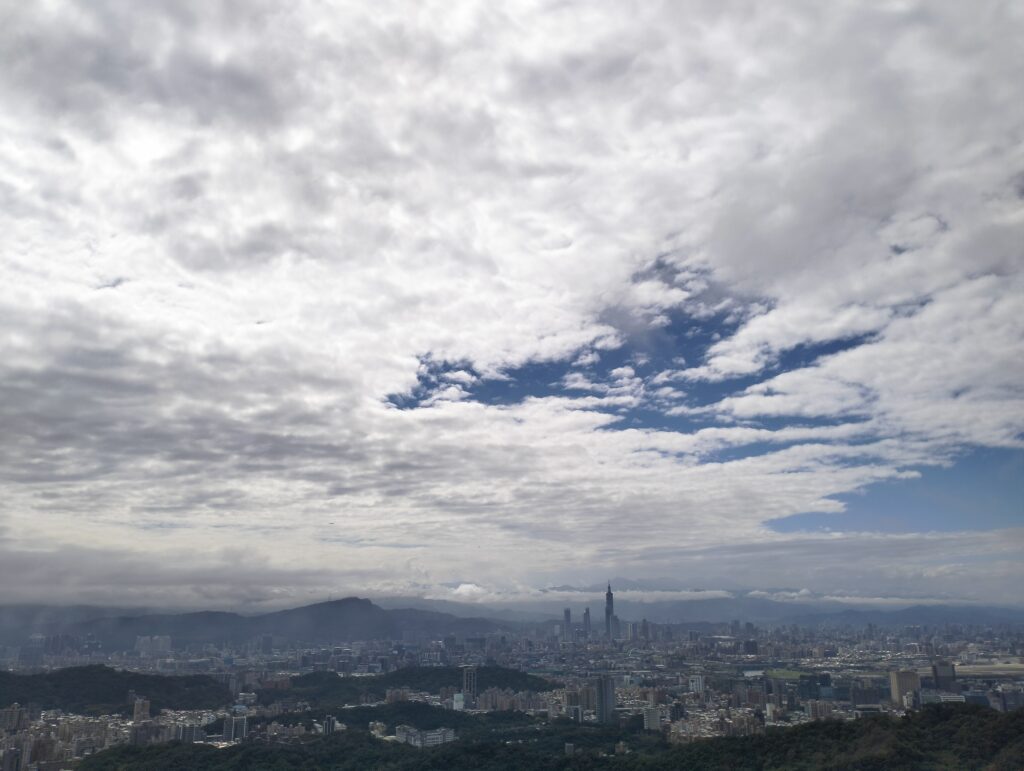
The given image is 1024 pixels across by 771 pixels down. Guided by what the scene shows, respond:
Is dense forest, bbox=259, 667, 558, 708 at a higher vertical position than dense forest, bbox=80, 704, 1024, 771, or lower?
lower

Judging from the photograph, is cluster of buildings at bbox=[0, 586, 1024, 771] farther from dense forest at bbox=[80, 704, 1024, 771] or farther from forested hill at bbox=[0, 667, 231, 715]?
dense forest at bbox=[80, 704, 1024, 771]

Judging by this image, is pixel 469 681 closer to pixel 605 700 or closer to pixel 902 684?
pixel 605 700

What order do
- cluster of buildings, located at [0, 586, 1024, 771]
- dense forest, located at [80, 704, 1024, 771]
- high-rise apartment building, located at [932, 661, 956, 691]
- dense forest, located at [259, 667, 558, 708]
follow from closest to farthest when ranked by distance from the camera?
dense forest, located at [80, 704, 1024, 771] < cluster of buildings, located at [0, 586, 1024, 771] < high-rise apartment building, located at [932, 661, 956, 691] < dense forest, located at [259, 667, 558, 708]

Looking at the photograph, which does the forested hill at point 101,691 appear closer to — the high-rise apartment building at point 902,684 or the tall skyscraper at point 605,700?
the tall skyscraper at point 605,700

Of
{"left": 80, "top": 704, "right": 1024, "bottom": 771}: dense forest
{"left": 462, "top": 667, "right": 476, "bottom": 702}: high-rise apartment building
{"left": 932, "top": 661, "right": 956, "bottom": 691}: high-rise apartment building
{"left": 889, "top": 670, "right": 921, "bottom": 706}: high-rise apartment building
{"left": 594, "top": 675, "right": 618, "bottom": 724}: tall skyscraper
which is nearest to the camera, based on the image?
{"left": 80, "top": 704, "right": 1024, "bottom": 771}: dense forest

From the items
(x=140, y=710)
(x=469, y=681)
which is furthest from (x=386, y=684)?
(x=140, y=710)

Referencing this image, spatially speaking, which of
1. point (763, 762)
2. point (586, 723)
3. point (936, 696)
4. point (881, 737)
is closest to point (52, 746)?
point (586, 723)

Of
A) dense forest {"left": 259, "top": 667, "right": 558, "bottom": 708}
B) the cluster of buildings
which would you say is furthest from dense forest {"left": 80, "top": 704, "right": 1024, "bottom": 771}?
dense forest {"left": 259, "top": 667, "right": 558, "bottom": 708}
